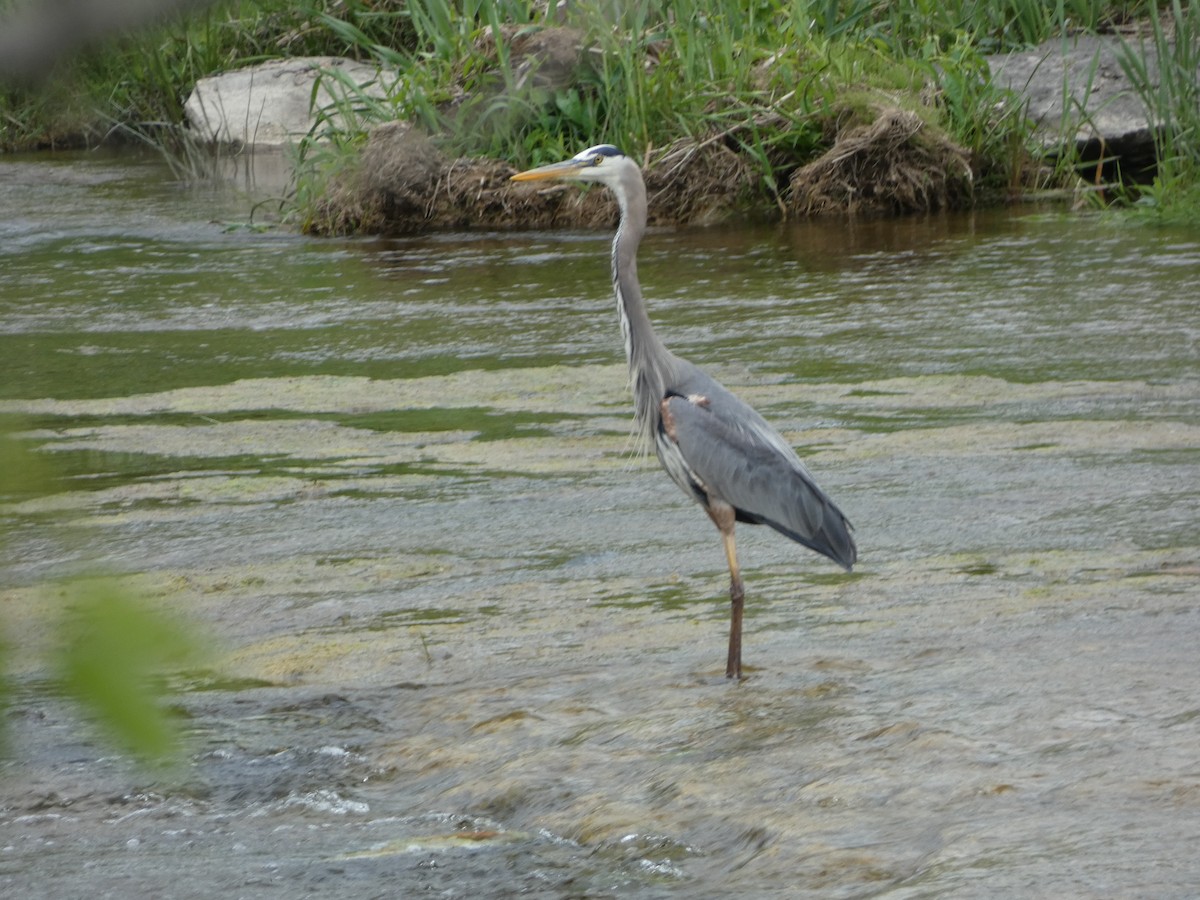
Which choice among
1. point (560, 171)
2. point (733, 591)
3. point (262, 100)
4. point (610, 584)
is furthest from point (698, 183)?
point (733, 591)

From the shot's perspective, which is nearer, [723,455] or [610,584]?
[723,455]

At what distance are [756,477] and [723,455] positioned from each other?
0.35 ft

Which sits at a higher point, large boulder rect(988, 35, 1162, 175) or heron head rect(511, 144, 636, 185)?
large boulder rect(988, 35, 1162, 175)

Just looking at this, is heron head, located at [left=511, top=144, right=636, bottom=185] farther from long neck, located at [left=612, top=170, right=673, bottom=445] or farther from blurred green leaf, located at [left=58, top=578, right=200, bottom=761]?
blurred green leaf, located at [left=58, top=578, right=200, bottom=761]

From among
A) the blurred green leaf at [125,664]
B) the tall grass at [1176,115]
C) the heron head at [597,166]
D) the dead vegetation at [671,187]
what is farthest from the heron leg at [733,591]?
the dead vegetation at [671,187]

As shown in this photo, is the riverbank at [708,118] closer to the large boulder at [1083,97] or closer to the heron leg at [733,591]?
the large boulder at [1083,97]

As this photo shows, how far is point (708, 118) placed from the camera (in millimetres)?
12672

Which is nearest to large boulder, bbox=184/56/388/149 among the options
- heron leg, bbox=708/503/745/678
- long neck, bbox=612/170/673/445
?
long neck, bbox=612/170/673/445

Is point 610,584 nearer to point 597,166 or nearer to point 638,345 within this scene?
point 638,345

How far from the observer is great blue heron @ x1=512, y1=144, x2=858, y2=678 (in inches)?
185

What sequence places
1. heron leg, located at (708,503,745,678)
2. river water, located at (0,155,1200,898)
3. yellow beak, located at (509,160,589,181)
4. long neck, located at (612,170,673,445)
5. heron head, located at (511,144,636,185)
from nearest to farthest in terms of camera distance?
river water, located at (0,155,1200,898) → heron leg, located at (708,503,745,678) → long neck, located at (612,170,673,445) → heron head, located at (511,144,636,185) → yellow beak, located at (509,160,589,181)

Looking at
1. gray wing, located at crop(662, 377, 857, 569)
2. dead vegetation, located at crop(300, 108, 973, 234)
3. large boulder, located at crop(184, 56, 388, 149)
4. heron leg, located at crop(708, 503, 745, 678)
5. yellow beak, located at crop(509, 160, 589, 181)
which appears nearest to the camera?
heron leg, located at crop(708, 503, 745, 678)

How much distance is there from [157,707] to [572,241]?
463 inches

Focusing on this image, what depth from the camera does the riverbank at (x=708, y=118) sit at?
1274 cm
